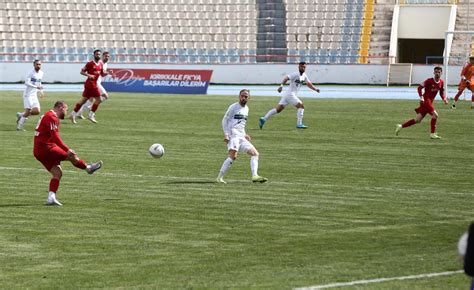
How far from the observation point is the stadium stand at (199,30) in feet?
215

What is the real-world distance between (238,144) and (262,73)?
41.5 m

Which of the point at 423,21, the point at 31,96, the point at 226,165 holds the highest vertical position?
the point at 226,165

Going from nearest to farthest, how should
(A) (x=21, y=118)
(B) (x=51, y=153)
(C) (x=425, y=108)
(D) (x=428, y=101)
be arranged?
1. (B) (x=51, y=153)
2. (C) (x=425, y=108)
3. (D) (x=428, y=101)
4. (A) (x=21, y=118)

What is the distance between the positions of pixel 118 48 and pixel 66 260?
55.5 metres

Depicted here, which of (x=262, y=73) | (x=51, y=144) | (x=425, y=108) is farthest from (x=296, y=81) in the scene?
(x=262, y=73)

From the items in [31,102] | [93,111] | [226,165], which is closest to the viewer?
[226,165]

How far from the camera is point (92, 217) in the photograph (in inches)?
640

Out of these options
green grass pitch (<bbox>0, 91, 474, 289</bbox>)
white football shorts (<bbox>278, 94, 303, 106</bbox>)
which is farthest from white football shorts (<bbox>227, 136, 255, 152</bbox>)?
white football shorts (<bbox>278, 94, 303, 106</bbox>)

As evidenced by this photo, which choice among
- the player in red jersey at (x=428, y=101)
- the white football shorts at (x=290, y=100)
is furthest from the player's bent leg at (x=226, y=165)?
the white football shorts at (x=290, y=100)

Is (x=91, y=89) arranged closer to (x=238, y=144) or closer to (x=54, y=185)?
(x=238, y=144)

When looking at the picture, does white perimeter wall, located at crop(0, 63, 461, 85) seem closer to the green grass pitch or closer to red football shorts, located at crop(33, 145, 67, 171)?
the green grass pitch

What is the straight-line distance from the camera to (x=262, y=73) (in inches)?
2447

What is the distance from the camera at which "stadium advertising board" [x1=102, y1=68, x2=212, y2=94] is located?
5688cm

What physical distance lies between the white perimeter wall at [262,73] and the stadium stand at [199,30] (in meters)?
1.52
